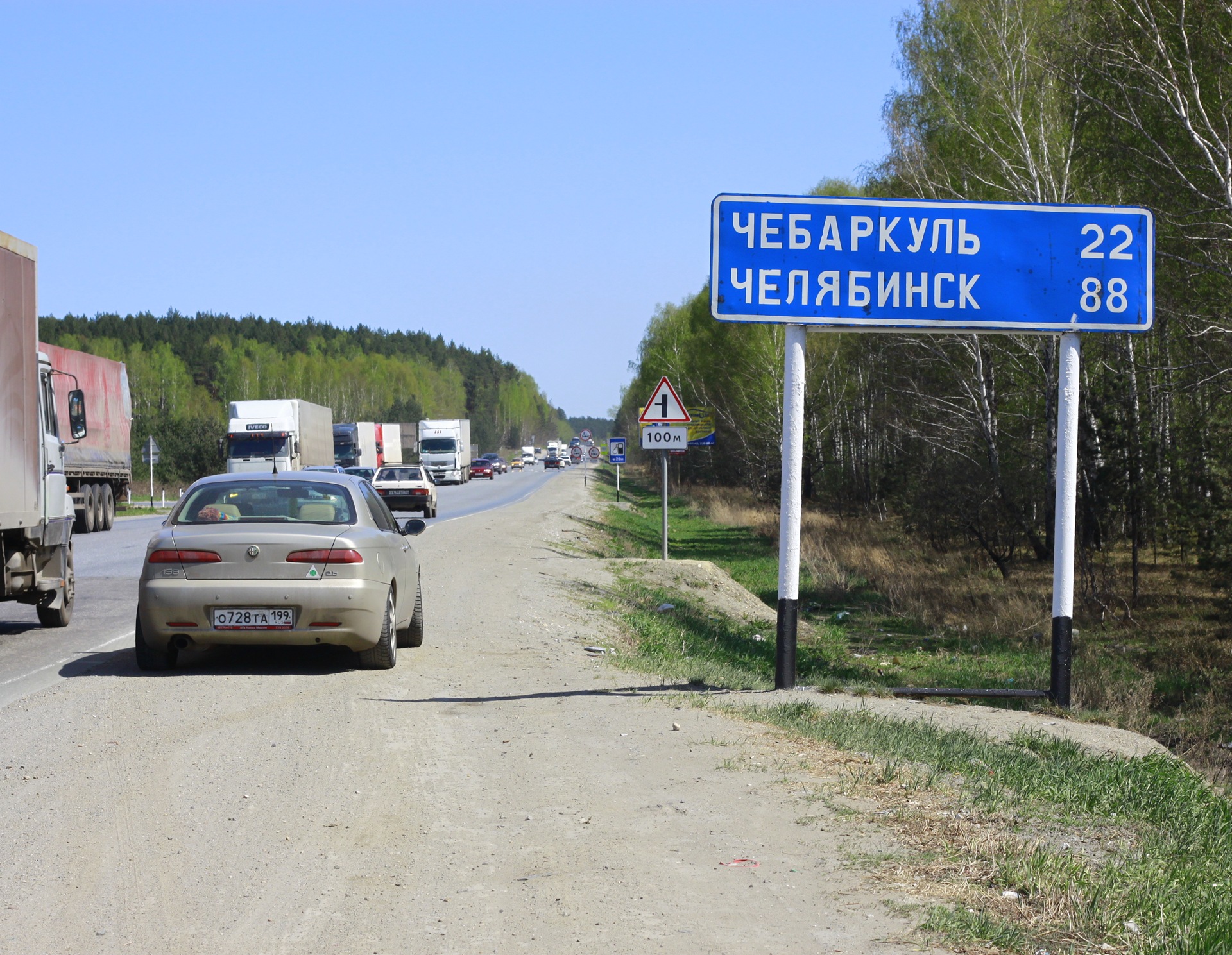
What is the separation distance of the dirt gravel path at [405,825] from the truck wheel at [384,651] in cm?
21

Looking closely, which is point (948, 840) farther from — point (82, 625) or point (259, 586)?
point (82, 625)

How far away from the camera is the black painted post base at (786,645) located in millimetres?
9297

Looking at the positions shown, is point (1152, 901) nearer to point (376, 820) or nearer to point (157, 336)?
point (376, 820)

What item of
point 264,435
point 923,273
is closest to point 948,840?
point 923,273

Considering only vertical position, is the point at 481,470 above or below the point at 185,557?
below

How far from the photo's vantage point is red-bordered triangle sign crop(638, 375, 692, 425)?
19953 millimetres

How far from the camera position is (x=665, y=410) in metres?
20.1

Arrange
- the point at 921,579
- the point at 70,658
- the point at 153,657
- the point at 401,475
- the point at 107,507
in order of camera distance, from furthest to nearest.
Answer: the point at 401,475 < the point at 107,507 < the point at 921,579 < the point at 70,658 < the point at 153,657

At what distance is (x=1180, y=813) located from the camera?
6348 mm

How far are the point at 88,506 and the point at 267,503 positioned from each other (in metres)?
22.7

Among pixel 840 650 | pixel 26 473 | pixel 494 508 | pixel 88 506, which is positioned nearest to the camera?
pixel 26 473

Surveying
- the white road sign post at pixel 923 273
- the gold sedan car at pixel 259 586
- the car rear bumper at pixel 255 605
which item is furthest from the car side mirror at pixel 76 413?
the white road sign post at pixel 923 273

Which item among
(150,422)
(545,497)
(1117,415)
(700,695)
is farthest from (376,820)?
(150,422)

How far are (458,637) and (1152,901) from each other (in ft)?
27.7
